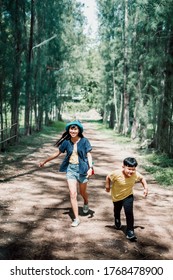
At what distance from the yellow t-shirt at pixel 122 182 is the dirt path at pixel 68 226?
2.52ft

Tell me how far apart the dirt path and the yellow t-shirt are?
2.52 feet

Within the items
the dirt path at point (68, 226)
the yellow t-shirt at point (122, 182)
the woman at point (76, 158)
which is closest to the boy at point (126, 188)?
the yellow t-shirt at point (122, 182)

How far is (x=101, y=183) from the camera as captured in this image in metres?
10.8

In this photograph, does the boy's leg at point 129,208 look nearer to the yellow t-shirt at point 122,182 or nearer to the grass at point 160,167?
the yellow t-shirt at point 122,182

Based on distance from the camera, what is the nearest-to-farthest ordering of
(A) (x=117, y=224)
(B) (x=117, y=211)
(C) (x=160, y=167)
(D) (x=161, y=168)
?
1. (B) (x=117, y=211)
2. (A) (x=117, y=224)
3. (D) (x=161, y=168)
4. (C) (x=160, y=167)

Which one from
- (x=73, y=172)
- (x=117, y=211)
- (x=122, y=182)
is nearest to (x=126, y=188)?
(x=122, y=182)

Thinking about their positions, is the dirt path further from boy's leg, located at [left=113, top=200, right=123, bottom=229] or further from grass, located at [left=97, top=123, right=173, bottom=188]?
grass, located at [left=97, top=123, right=173, bottom=188]

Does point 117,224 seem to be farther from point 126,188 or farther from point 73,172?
point 73,172

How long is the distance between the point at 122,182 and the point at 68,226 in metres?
1.44

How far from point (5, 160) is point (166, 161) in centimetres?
668

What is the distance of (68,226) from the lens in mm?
6223

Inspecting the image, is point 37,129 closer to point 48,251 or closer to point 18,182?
point 18,182

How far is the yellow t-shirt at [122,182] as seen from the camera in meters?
5.56

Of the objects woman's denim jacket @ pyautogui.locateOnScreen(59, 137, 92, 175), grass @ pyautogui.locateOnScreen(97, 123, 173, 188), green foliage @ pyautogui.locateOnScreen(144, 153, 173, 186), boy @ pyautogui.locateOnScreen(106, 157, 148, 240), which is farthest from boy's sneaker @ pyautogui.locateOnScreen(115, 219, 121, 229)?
green foliage @ pyautogui.locateOnScreen(144, 153, 173, 186)
